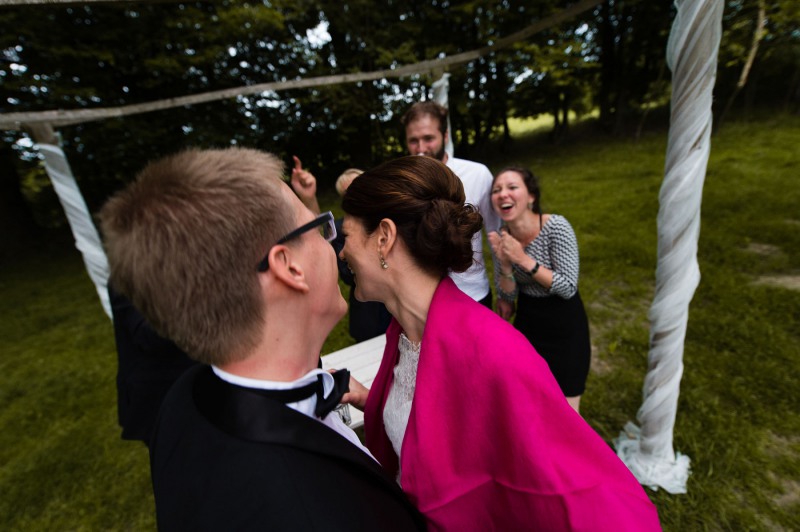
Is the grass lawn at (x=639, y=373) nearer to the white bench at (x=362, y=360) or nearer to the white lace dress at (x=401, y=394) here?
the white lace dress at (x=401, y=394)

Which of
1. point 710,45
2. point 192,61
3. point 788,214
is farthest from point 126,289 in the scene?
point 192,61

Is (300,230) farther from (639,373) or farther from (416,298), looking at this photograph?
(639,373)

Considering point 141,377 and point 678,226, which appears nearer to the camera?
point 678,226

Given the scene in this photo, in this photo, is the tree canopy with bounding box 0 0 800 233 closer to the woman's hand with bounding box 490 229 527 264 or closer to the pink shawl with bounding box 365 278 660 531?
the woman's hand with bounding box 490 229 527 264

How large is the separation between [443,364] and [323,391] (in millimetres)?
431

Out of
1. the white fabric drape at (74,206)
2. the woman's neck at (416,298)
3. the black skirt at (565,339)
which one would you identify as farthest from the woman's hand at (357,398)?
the white fabric drape at (74,206)

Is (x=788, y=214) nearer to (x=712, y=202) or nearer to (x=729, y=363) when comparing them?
(x=712, y=202)

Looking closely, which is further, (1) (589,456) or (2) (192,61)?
(2) (192,61)

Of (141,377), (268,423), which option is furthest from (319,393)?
(141,377)

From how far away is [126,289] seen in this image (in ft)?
2.95

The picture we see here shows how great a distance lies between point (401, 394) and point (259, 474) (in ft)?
2.97

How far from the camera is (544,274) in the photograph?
2400mm

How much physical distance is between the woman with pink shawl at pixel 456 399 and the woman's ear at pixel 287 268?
55cm

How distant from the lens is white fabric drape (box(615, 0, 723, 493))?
5.75 ft
